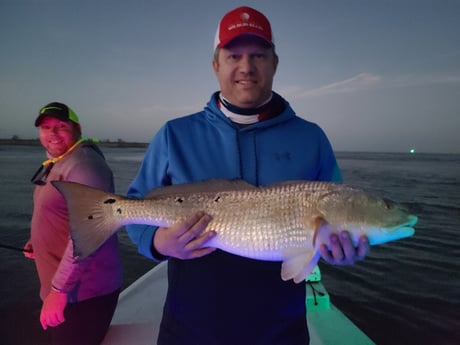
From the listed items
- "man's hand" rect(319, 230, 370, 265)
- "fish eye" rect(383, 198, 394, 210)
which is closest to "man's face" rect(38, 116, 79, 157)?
"man's hand" rect(319, 230, 370, 265)

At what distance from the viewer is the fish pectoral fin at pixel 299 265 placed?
2.09m

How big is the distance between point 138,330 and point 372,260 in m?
9.05

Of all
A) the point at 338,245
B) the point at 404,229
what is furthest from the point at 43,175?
the point at 404,229

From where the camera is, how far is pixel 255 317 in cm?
219

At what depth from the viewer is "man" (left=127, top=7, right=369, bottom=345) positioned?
218cm

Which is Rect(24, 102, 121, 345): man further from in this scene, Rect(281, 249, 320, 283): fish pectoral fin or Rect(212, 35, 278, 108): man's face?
Rect(281, 249, 320, 283): fish pectoral fin

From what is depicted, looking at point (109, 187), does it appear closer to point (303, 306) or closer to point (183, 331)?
point (183, 331)

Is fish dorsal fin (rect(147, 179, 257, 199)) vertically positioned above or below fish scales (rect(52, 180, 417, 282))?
above

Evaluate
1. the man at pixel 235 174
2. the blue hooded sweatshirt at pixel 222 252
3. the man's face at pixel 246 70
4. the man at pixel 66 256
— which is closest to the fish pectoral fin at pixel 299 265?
the man at pixel 235 174

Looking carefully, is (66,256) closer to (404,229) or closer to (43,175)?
(43,175)

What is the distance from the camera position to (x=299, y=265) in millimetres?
2146

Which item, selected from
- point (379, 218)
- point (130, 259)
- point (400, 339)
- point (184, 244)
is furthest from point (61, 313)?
point (130, 259)

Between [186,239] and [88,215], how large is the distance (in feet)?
2.89

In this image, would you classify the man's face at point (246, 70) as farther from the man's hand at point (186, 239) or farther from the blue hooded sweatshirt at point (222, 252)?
the man's hand at point (186, 239)
